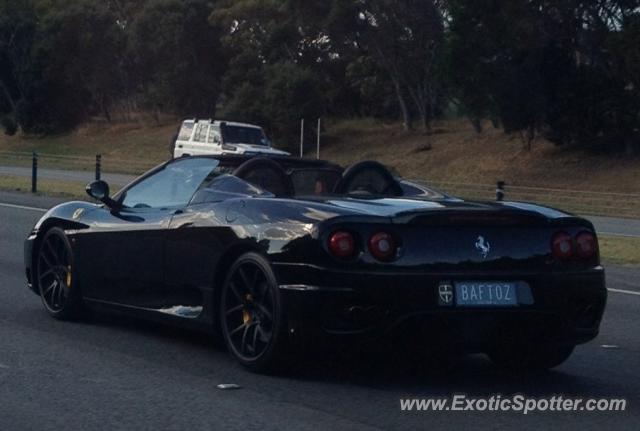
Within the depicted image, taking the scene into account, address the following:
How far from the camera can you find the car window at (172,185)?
9.09 metres

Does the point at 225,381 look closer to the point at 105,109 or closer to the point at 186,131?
the point at 186,131

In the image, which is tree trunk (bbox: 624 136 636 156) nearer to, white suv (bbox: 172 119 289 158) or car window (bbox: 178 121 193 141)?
white suv (bbox: 172 119 289 158)

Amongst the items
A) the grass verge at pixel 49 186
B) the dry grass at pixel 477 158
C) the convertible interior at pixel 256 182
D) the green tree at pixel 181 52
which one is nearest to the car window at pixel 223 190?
the convertible interior at pixel 256 182

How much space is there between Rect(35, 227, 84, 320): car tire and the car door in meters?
0.22

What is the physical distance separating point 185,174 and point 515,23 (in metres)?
31.4

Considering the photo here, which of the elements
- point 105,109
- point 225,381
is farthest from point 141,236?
point 105,109

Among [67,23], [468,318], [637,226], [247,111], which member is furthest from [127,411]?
[67,23]

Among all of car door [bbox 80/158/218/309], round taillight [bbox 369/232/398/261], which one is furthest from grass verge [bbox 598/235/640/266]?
round taillight [bbox 369/232/398/261]

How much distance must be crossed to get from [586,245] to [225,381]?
2333mm

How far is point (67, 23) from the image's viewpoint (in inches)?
2564

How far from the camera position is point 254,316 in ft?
25.6

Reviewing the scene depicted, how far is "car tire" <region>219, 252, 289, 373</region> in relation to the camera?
7.51 m

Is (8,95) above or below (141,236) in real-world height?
above

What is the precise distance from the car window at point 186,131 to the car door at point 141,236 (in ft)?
104
